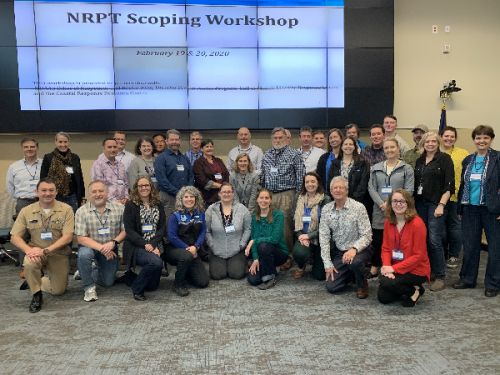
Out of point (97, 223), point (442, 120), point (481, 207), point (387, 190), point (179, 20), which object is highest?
point (179, 20)

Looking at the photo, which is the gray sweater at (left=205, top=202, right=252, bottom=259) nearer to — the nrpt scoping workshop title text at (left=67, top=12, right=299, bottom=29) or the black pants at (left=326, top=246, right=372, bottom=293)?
the black pants at (left=326, top=246, right=372, bottom=293)

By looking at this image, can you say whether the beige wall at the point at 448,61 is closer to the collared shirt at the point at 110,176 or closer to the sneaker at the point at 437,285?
the collared shirt at the point at 110,176

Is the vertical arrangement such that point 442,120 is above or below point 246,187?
above

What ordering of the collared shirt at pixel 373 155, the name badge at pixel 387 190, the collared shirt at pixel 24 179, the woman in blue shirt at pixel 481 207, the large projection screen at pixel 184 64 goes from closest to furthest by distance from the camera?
the woman in blue shirt at pixel 481 207
the name badge at pixel 387 190
the collared shirt at pixel 373 155
the collared shirt at pixel 24 179
the large projection screen at pixel 184 64

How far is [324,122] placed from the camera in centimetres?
649

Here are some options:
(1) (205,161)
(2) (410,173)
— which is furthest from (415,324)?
(1) (205,161)

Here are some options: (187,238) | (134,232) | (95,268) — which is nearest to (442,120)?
(187,238)

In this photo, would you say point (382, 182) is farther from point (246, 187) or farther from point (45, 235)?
point (45, 235)

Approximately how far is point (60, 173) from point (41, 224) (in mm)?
999

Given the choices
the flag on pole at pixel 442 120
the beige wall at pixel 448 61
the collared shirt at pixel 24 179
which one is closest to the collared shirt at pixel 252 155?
the beige wall at pixel 448 61

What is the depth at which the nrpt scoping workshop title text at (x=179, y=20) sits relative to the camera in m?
6.02

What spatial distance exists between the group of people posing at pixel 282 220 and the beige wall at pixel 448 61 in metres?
2.02

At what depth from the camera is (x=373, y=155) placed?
488 cm

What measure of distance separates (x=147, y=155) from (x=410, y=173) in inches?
114
